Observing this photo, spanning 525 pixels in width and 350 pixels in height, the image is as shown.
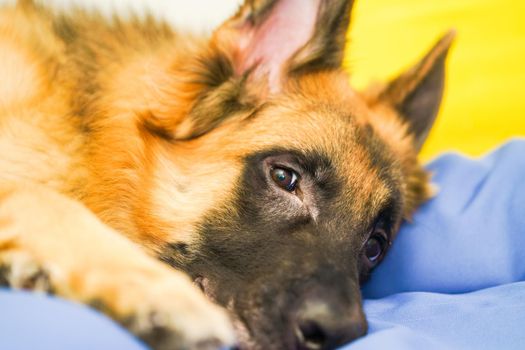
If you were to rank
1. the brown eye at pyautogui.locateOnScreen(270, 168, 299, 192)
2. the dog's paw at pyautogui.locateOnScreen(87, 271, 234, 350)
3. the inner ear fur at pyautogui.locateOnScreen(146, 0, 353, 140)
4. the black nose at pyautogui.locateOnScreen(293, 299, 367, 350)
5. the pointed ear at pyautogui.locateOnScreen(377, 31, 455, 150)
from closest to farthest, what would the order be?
the dog's paw at pyautogui.locateOnScreen(87, 271, 234, 350) < the black nose at pyautogui.locateOnScreen(293, 299, 367, 350) < the brown eye at pyautogui.locateOnScreen(270, 168, 299, 192) < the inner ear fur at pyautogui.locateOnScreen(146, 0, 353, 140) < the pointed ear at pyautogui.locateOnScreen(377, 31, 455, 150)

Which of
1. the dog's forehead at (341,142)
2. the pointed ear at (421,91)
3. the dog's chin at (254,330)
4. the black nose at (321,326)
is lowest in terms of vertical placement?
the dog's chin at (254,330)

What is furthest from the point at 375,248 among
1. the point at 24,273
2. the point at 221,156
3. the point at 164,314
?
the point at 24,273

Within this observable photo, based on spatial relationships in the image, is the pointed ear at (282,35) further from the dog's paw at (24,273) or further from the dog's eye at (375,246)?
the dog's paw at (24,273)

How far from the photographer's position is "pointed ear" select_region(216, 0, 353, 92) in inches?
77.4

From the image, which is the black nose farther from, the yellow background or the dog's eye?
the yellow background

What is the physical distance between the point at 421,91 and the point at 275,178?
1.36m

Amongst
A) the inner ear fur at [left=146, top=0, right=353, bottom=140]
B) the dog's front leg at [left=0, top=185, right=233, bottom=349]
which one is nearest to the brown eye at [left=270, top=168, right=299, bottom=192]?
the inner ear fur at [left=146, top=0, right=353, bottom=140]

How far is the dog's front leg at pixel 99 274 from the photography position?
1067 mm

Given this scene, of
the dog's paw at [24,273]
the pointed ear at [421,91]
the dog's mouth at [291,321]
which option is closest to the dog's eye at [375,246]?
the dog's mouth at [291,321]

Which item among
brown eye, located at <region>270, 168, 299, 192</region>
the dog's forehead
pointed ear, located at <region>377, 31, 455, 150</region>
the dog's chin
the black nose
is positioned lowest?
the dog's chin

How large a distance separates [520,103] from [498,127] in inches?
8.8

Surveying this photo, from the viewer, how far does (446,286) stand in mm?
2193

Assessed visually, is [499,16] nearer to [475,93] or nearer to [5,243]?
[475,93]

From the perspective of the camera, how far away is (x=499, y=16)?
3746 millimetres
